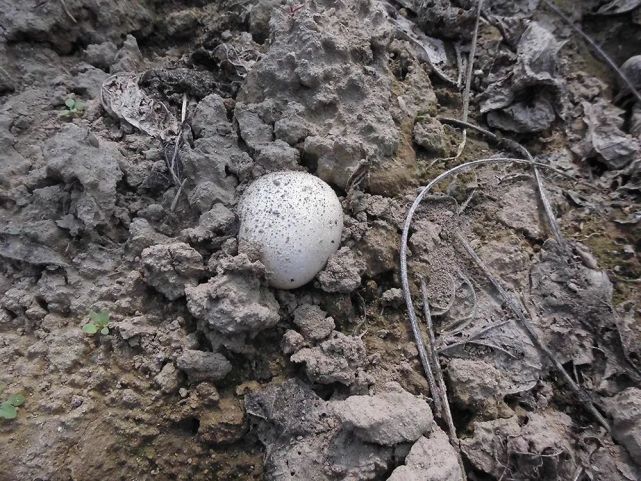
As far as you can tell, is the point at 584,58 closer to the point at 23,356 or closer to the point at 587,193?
the point at 587,193

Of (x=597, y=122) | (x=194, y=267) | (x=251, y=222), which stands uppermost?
(x=597, y=122)

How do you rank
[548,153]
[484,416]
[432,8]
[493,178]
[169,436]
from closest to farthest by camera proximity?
1. [169,436]
2. [484,416]
3. [493,178]
4. [548,153]
5. [432,8]

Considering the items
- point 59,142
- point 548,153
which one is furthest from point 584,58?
point 59,142

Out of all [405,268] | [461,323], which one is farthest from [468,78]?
[461,323]

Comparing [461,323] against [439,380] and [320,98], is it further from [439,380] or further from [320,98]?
[320,98]

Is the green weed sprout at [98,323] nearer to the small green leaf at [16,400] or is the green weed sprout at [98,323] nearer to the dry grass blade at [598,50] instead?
the small green leaf at [16,400]

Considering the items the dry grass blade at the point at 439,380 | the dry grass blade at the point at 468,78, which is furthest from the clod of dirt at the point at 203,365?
the dry grass blade at the point at 468,78

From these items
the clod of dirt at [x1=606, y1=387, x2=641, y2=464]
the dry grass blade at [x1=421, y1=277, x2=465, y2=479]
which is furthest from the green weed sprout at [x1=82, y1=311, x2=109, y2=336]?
the clod of dirt at [x1=606, y1=387, x2=641, y2=464]

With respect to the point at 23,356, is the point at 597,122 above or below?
above
